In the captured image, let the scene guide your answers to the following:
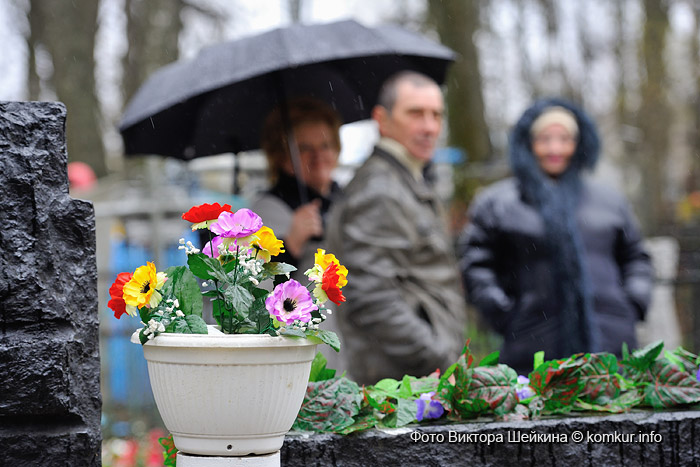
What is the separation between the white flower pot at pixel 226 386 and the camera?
1.80 meters

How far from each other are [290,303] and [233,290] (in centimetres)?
14

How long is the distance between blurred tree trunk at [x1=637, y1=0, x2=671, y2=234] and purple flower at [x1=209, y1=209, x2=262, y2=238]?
51.2ft

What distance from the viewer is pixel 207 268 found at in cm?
195

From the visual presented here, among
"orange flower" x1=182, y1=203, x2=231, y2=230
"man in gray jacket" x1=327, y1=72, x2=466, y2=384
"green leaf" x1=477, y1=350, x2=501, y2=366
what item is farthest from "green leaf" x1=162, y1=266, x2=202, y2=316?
"man in gray jacket" x1=327, y1=72, x2=466, y2=384

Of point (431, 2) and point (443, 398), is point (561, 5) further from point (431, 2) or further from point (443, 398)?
point (443, 398)

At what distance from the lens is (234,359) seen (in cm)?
180

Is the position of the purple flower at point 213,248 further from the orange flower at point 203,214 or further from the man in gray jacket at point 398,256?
the man in gray jacket at point 398,256

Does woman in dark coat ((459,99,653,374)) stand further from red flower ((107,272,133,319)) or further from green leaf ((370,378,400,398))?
red flower ((107,272,133,319))

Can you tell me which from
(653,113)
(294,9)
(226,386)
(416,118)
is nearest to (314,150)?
(416,118)

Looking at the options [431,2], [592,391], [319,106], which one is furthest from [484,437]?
[431,2]

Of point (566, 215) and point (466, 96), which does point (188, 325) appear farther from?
point (466, 96)

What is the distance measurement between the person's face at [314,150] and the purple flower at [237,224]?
7.07 feet

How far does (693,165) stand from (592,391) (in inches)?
852

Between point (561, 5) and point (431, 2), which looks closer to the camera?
point (431, 2)
